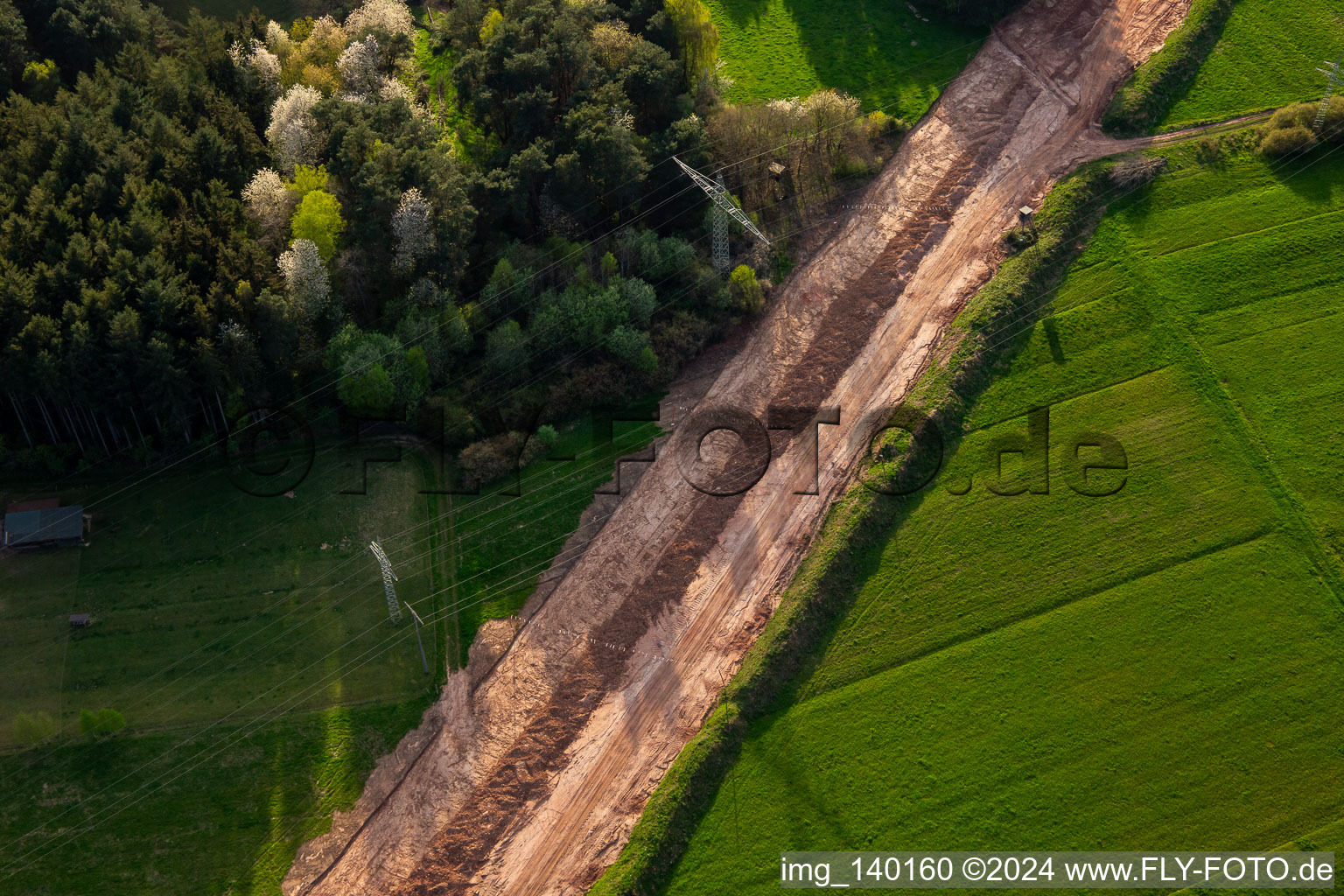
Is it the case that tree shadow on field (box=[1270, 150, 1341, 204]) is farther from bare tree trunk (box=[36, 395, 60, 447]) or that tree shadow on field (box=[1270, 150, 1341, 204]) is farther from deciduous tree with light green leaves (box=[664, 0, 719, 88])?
bare tree trunk (box=[36, 395, 60, 447])

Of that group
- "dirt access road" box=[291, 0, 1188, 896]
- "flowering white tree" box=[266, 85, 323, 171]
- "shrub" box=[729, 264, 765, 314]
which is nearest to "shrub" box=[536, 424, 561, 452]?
"dirt access road" box=[291, 0, 1188, 896]

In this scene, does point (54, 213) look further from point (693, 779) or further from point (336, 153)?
point (693, 779)

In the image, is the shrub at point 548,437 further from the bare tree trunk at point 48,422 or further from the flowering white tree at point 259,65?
the flowering white tree at point 259,65

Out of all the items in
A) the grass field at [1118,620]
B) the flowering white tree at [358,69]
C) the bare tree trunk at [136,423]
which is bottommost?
the grass field at [1118,620]

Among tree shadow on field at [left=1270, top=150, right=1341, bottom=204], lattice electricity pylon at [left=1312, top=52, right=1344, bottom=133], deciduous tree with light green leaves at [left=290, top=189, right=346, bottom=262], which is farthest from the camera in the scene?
lattice electricity pylon at [left=1312, top=52, right=1344, bottom=133]

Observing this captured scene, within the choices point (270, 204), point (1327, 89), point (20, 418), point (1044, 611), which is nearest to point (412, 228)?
point (270, 204)

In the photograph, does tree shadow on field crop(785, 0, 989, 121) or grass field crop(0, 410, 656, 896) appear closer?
grass field crop(0, 410, 656, 896)

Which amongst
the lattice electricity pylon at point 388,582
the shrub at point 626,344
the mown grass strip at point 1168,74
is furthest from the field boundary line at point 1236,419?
the lattice electricity pylon at point 388,582
